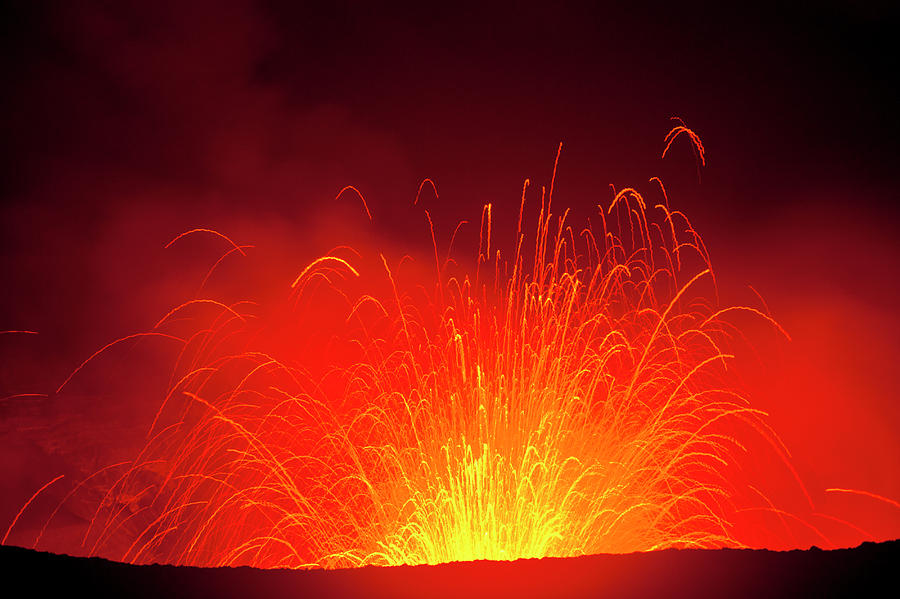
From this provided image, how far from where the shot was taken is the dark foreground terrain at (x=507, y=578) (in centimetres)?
315

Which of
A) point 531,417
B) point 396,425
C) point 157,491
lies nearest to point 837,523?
point 531,417

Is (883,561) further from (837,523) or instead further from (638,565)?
(837,523)

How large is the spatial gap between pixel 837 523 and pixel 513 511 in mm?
6527

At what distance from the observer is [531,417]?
948 cm

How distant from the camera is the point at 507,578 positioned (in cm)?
321

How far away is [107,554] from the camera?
15.0 m

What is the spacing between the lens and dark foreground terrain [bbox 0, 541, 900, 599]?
3152mm

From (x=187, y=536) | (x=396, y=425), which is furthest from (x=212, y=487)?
(x=396, y=425)

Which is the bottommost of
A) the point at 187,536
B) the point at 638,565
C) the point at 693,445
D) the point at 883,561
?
the point at 187,536

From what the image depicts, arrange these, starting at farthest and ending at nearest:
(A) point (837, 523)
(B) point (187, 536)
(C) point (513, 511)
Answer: (B) point (187, 536), (A) point (837, 523), (C) point (513, 511)

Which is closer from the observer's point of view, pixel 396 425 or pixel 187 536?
pixel 396 425

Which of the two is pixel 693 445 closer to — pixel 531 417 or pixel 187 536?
pixel 531 417

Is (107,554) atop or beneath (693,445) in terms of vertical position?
beneath

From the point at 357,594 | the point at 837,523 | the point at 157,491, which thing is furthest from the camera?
the point at 157,491
